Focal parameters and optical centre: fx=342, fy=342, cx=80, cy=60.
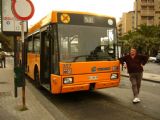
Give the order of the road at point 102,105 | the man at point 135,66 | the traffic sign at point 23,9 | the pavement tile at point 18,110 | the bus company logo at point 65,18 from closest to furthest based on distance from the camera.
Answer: the pavement tile at point 18,110
the road at point 102,105
the traffic sign at point 23,9
the bus company logo at point 65,18
the man at point 135,66

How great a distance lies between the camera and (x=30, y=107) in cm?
942

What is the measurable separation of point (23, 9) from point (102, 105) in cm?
364

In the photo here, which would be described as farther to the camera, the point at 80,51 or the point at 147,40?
the point at 147,40

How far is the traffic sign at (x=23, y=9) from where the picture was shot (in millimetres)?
8953

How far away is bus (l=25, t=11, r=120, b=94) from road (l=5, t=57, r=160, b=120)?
0.54m

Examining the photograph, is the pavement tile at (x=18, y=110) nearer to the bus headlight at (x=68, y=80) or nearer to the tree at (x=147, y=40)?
the bus headlight at (x=68, y=80)

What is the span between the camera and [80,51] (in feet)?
34.4

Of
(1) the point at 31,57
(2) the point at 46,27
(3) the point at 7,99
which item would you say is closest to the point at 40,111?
(3) the point at 7,99

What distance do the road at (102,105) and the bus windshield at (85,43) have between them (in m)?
1.40

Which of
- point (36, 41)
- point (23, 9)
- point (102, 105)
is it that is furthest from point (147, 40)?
point (23, 9)

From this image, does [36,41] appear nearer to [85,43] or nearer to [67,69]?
[85,43]

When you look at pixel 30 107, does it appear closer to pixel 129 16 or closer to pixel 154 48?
pixel 154 48

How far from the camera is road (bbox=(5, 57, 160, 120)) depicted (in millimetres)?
8688

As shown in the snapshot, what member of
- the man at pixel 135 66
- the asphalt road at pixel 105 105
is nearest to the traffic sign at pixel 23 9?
the asphalt road at pixel 105 105
